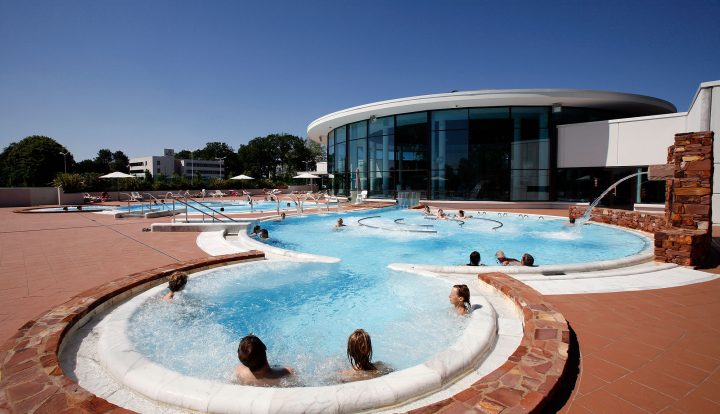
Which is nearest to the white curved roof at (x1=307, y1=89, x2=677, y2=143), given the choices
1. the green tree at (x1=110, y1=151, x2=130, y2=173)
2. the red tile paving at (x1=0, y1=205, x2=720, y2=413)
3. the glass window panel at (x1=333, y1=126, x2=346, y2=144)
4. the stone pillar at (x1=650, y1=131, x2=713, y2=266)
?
the glass window panel at (x1=333, y1=126, x2=346, y2=144)

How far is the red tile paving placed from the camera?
2633mm

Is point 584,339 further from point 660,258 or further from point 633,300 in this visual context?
point 660,258

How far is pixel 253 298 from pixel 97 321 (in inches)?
86.8

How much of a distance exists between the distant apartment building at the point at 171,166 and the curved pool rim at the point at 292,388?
109446 mm

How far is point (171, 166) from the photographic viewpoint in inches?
4225

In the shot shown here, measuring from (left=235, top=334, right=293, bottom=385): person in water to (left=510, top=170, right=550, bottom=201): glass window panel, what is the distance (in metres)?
20.8

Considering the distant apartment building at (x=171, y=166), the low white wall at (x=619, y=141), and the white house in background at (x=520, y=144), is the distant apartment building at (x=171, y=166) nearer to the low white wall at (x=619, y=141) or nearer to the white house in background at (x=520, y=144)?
the white house in background at (x=520, y=144)

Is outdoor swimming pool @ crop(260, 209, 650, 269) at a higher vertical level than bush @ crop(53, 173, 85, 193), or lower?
lower

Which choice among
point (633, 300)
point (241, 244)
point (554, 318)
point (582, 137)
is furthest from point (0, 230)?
point (582, 137)

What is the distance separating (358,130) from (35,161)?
60.8 m

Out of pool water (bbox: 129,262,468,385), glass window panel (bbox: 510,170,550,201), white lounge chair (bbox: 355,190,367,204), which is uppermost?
glass window panel (bbox: 510,170,550,201)

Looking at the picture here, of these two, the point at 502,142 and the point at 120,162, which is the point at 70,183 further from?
the point at 120,162

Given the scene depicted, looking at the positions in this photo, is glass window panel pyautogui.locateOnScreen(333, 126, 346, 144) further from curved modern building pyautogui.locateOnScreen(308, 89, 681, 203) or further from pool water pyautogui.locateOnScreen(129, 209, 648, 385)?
pool water pyautogui.locateOnScreen(129, 209, 648, 385)

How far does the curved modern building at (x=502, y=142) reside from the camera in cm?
1975
